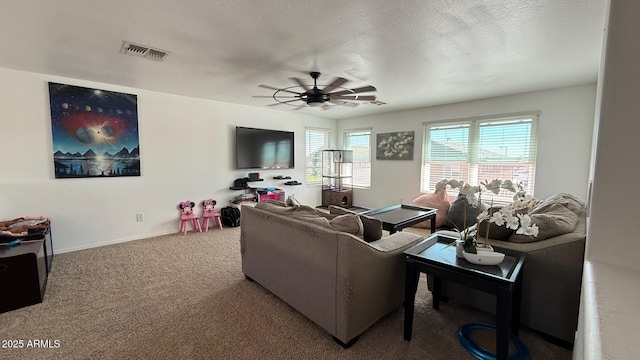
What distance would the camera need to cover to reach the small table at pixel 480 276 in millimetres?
1528

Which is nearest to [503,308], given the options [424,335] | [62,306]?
[424,335]

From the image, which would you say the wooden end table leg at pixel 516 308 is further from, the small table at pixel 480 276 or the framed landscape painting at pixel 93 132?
the framed landscape painting at pixel 93 132

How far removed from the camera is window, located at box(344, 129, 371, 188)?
6608mm

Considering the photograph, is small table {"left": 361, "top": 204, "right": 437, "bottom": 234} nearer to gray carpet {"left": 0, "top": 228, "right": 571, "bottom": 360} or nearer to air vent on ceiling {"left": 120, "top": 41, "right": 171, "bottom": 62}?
gray carpet {"left": 0, "top": 228, "right": 571, "bottom": 360}

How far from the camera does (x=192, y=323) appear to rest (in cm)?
212

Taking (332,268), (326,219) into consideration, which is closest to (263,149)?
(326,219)

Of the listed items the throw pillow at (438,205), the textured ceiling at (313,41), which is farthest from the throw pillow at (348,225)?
the throw pillow at (438,205)

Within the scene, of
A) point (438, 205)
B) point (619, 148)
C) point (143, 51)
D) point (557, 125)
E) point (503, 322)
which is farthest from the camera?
point (438, 205)

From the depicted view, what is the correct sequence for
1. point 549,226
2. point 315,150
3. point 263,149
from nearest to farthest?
1. point 549,226
2. point 263,149
3. point 315,150

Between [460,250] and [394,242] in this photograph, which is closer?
[460,250]

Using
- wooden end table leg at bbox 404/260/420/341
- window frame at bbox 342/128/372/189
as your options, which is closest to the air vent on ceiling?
wooden end table leg at bbox 404/260/420/341

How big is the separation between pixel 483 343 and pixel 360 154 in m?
5.24

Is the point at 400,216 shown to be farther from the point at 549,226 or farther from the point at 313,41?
the point at 313,41

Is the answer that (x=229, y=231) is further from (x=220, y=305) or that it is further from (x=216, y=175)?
(x=220, y=305)
